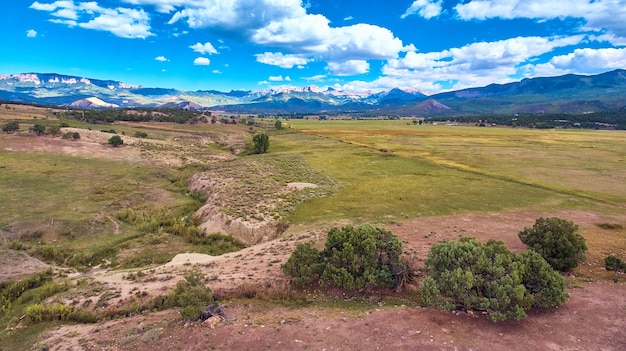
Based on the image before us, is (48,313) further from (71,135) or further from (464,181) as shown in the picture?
(71,135)

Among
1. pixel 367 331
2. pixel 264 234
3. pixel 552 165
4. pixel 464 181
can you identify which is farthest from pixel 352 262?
pixel 552 165

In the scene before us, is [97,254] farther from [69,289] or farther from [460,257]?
[460,257]

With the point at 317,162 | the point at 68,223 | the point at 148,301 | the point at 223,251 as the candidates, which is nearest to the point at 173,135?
the point at 317,162

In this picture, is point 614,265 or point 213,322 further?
point 614,265

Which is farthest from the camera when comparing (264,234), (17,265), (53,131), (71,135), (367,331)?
(53,131)

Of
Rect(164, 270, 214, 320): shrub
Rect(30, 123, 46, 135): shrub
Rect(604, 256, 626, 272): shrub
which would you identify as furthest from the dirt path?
Rect(30, 123, 46, 135): shrub

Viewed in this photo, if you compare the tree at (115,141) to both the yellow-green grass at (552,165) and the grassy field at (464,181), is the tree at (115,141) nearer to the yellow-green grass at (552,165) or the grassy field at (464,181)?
the grassy field at (464,181)
